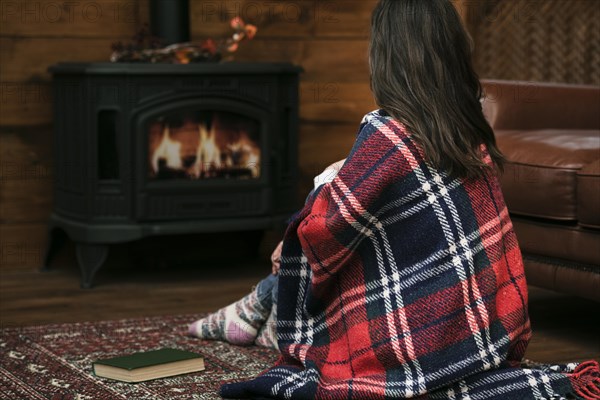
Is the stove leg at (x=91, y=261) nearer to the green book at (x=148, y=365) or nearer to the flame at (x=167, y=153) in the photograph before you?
the flame at (x=167, y=153)

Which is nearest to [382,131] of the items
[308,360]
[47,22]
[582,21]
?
[308,360]

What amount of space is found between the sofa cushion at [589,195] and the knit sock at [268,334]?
87 cm

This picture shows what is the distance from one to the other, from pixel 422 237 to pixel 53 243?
7.58 feet

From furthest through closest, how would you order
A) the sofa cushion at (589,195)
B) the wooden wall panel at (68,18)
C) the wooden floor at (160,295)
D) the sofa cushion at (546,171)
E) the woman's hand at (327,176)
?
the wooden wall panel at (68,18)
the wooden floor at (160,295)
the sofa cushion at (546,171)
the sofa cushion at (589,195)
the woman's hand at (327,176)

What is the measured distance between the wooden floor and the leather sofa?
20cm

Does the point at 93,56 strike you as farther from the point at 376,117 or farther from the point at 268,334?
the point at 376,117

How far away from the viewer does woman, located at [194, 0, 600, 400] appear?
215 cm

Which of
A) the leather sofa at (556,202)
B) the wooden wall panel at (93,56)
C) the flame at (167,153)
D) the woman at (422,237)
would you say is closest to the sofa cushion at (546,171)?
the leather sofa at (556,202)

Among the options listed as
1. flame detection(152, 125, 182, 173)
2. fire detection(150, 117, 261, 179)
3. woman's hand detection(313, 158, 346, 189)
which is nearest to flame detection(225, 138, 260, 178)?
fire detection(150, 117, 261, 179)

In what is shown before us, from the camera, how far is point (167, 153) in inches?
155

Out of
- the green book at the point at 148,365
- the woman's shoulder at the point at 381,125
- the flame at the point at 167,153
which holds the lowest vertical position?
the green book at the point at 148,365

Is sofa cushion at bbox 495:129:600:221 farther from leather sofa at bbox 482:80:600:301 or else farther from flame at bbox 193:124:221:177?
flame at bbox 193:124:221:177

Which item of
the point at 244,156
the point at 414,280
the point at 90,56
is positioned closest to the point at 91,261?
the point at 244,156

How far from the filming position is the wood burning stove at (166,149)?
12.6 feet
